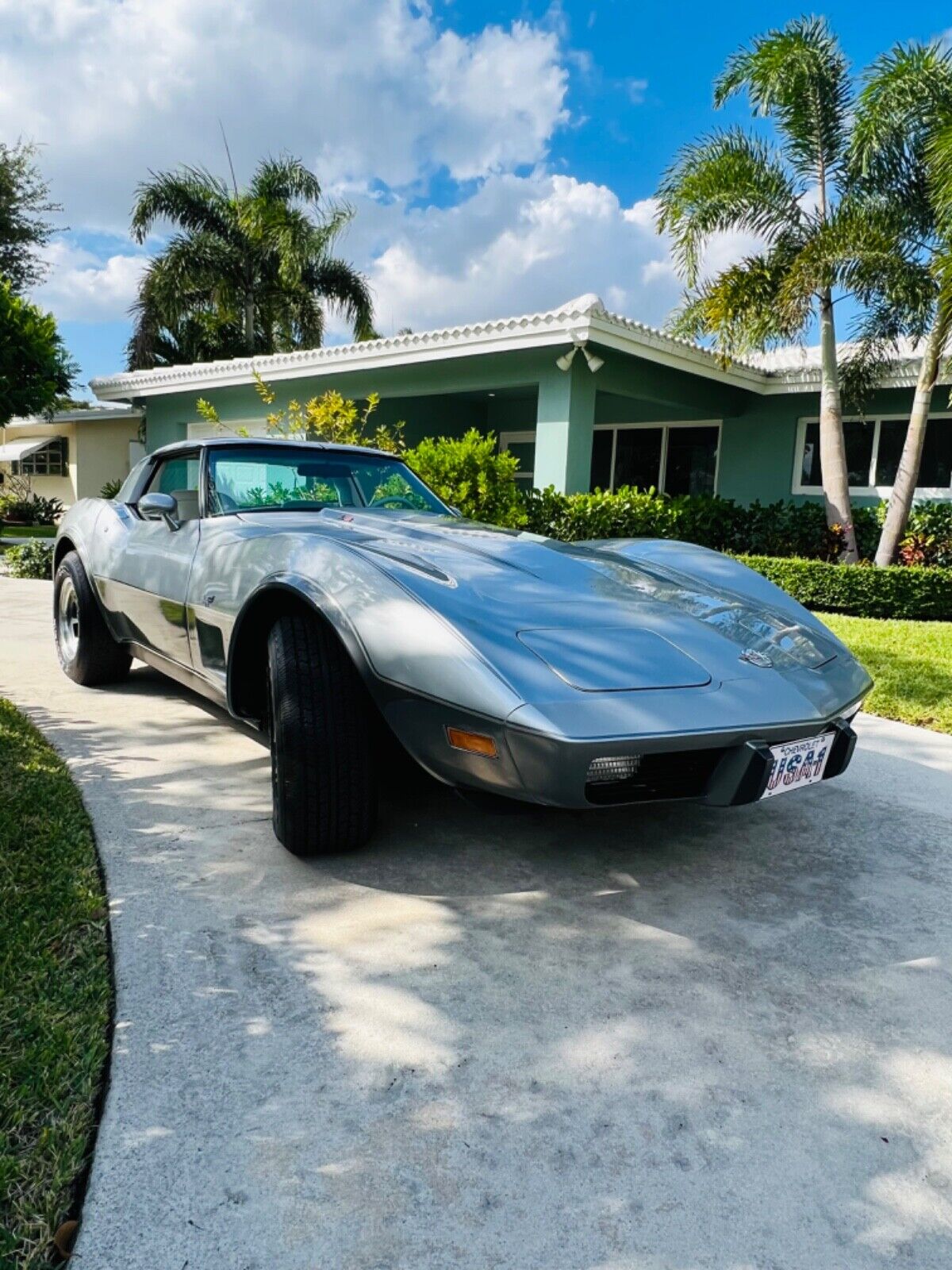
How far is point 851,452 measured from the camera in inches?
508

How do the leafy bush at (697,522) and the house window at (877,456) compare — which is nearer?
the leafy bush at (697,522)

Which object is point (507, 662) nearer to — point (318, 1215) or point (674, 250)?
point (318, 1215)

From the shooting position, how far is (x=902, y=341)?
11.8 m

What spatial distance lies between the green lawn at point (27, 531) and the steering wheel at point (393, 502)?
16897 millimetres

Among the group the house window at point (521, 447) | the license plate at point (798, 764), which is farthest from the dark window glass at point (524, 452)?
the license plate at point (798, 764)

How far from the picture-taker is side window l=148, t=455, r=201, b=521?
3754 mm

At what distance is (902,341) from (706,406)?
273 centimetres

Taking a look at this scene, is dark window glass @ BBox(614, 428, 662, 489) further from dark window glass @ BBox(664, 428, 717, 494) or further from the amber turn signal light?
the amber turn signal light

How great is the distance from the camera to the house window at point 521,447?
1587 cm

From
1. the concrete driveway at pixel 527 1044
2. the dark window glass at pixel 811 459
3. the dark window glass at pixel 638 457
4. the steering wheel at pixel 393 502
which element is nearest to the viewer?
the concrete driveway at pixel 527 1044

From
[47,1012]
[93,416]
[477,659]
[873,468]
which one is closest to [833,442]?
[873,468]

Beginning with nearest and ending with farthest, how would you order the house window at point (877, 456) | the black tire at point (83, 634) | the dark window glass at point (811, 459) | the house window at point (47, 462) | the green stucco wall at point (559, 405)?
the black tire at point (83, 634) → the green stucco wall at point (559, 405) → the house window at point (877, 456) → the dark window glass at point (811, 459) → the house window at point (47, 462)

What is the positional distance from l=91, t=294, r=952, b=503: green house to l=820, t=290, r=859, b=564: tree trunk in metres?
1.28

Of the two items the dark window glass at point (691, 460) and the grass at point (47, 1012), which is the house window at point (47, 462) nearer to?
the dark window glass at point (691, 460)
